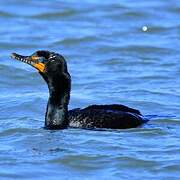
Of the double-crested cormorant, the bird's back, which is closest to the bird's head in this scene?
the double-crested cormorant

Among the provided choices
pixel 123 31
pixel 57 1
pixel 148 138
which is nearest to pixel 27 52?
pixel 123 31

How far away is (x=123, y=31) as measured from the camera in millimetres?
A: 22312

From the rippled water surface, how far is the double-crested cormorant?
163mm

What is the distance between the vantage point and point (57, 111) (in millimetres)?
14336

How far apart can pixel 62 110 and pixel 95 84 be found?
3.44m

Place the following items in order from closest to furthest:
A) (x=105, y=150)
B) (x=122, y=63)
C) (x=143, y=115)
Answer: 1. (x=105, y=150)
2. (x=143, y=115)
3. (x=122, y=63)

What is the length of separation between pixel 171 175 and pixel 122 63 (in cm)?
738

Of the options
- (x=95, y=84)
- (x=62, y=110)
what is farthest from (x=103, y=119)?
(x=95, y=84)

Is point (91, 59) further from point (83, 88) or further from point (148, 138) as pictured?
point (148, 138)

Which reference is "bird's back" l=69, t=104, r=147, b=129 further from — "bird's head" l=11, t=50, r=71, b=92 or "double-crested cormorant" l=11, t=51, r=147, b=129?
"bird's head" l=11, t=50, r=71, b=92

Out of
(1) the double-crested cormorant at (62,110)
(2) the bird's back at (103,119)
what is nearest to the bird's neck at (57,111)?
(1) the double-crested cormorant at (62,110)

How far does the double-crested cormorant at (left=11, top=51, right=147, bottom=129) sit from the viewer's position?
555 inches

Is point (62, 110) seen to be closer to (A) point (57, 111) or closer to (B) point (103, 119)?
(A) point (57, 111)

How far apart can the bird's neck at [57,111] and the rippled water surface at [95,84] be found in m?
0.18
